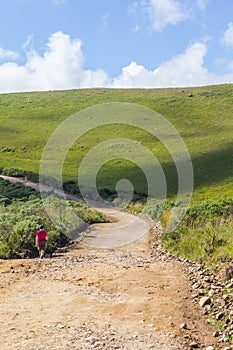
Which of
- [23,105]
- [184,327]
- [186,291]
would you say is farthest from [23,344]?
[23,105]

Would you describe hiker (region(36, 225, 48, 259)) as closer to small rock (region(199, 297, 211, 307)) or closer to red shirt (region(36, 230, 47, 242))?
red shirt (region(36, 230, 47, 242))

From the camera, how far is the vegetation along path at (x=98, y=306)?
7.83 meters

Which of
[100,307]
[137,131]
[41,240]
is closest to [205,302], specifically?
[100,307]

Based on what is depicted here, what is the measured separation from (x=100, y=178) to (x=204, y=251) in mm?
42738

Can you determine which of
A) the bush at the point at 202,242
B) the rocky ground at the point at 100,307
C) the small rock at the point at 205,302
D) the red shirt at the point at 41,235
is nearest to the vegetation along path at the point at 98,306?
→ the rocky ground at the point at 100,307

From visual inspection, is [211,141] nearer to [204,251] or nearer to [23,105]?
[23,105]

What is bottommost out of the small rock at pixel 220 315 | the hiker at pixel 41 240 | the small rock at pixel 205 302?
the small rock at pixel 220 315

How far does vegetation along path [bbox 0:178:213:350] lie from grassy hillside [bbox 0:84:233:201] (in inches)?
1213

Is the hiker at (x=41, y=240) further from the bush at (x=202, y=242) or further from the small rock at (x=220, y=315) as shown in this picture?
the small rock at (x=220, y=315)

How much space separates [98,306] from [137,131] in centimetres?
7349

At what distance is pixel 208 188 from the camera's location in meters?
48.7

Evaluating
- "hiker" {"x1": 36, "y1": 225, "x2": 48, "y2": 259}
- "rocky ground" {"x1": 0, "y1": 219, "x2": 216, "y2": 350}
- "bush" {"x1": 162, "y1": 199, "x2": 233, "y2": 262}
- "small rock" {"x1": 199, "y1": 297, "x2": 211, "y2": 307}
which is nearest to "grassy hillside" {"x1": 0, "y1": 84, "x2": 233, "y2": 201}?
"bush" {"x1": 162, "y1": 199, "x2": 233, "y2": 262}

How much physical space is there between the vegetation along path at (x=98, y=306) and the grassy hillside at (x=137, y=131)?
101ft

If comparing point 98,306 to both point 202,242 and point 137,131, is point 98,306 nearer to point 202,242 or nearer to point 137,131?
point 202,242
